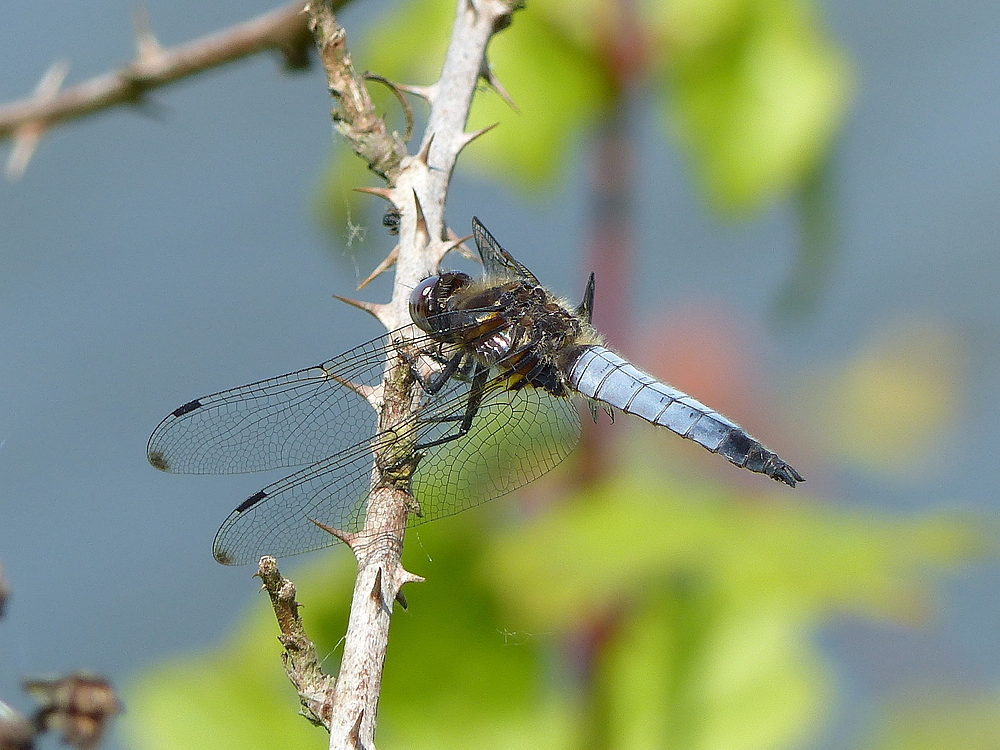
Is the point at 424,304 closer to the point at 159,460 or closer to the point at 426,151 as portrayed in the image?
the point at 426,151

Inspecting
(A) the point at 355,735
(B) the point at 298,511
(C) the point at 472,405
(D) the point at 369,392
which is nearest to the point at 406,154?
(D) the point at 369,392

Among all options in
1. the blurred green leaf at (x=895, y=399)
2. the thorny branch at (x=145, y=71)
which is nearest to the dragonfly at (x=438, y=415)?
the thorny branch at (x=145, y=71)

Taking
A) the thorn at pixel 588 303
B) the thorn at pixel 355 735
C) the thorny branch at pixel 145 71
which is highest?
the thorny branch at pixel 145 71

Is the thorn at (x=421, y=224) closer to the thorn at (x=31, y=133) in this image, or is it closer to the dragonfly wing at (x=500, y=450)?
the dragonfly wing at (x=500, y=450)

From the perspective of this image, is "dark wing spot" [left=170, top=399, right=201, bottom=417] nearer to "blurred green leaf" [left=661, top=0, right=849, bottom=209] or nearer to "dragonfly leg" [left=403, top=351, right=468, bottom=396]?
"dragonfly leg" [left=403, top=351, right=468, bottom=396]

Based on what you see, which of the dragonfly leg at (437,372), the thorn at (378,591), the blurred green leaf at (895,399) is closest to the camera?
the thorn at (378,591)

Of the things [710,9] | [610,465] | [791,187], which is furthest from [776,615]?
[710,9]

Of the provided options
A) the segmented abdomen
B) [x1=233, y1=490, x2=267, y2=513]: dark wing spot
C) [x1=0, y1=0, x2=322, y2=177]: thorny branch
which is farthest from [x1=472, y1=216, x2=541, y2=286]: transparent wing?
[x1=233, y1=490, x2=267, y2=513]: dark wing spot
